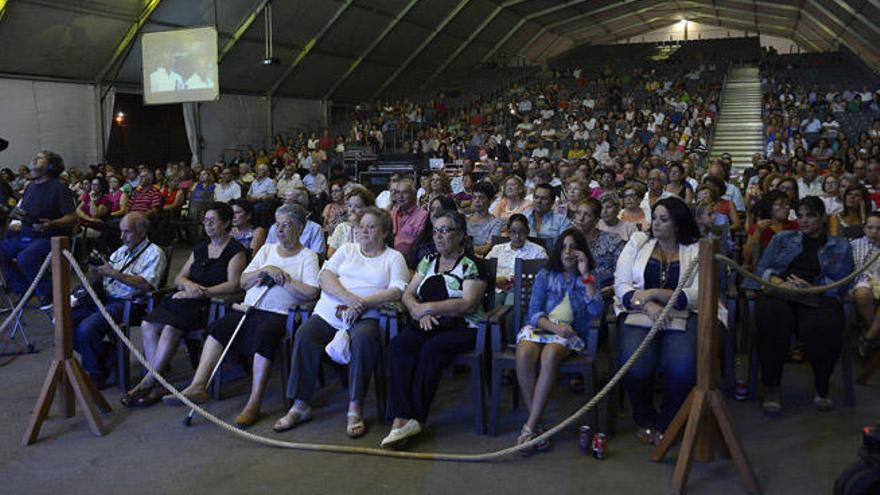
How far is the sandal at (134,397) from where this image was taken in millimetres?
4074

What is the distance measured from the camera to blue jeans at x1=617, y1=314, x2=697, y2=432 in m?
3.36

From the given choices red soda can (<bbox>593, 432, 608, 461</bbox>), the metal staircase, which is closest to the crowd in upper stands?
red soda can (<bbox>593, 432, 608, 461</bbox>)

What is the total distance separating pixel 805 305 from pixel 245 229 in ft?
11.3

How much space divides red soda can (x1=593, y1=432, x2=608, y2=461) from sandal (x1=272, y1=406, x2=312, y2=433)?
140 centimetres

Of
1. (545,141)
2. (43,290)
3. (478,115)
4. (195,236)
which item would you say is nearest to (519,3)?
(478,115)

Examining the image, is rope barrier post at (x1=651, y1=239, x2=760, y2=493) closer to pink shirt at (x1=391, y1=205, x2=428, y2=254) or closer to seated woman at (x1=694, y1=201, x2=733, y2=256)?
seated woman at (x1=694, y1=201, x2=733, y2=256)

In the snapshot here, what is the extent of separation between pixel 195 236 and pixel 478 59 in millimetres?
17103

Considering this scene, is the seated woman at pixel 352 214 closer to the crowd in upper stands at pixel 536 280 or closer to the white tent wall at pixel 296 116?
the crowd in upper stands at pixel 536 280

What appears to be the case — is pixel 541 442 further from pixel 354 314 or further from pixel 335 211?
pixel 335 211

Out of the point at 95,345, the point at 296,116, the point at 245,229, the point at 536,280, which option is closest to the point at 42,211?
the point at 245,229

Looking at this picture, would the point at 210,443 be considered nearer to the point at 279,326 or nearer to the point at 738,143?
the point at 279,326

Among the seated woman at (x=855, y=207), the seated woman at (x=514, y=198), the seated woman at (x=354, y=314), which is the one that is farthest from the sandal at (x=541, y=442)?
the seated woman at (x=855, y=207)

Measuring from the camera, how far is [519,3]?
→ 23.2m

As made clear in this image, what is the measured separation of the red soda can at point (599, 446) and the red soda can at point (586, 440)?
48 millimetres
